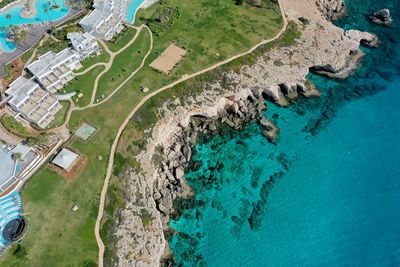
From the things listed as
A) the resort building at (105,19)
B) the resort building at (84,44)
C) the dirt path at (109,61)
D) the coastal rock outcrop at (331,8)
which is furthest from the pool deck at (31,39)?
the coastal rock outcrop at (331,8)

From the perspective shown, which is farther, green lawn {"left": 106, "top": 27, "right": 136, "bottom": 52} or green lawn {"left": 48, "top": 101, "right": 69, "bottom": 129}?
green lawn {"left": 106, "top": 27, "right": 136, "bottom": 52}

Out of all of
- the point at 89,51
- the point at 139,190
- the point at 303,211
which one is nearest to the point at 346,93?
the point at 303,211

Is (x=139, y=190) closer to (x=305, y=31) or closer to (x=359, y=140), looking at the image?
(x=359, y=140)

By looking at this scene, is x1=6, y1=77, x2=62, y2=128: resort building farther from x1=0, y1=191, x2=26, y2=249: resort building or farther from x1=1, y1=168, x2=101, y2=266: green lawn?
x1=0, y1=191, x2=26, y2=249: resort building

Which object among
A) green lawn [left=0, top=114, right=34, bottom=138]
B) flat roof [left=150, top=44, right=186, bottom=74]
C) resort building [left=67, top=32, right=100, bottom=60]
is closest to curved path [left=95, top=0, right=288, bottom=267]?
flat roof [left=150, top=44, right=186, bottom=74]

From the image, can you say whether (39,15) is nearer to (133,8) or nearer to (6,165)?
(133,8)

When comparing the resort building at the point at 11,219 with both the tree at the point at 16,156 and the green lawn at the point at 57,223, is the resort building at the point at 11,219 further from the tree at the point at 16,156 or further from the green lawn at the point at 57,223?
the tree at the point at 16,156
